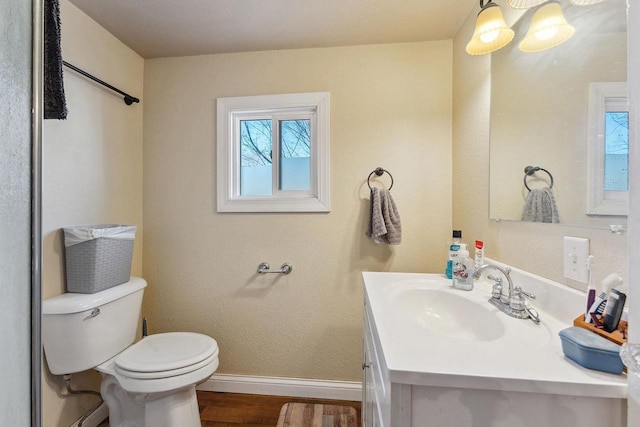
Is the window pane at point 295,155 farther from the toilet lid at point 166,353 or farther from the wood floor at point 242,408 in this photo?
the wood floor at point 242,408

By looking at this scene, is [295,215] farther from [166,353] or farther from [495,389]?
[495,389]

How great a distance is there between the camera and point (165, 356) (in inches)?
44.7

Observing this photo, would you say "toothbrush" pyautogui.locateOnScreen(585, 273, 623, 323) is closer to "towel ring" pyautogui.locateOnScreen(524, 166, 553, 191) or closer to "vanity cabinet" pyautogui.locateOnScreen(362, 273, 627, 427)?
"vanity cabinet" pyautogui.locateOnScreen(362, 273, 627, 427)

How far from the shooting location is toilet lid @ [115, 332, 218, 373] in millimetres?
1059

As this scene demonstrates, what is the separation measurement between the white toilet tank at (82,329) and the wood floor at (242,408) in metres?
0.55

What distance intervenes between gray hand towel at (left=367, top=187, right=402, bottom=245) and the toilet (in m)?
1.03

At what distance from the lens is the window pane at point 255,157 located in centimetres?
165

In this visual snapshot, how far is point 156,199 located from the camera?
1613mm

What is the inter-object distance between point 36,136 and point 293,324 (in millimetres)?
1396

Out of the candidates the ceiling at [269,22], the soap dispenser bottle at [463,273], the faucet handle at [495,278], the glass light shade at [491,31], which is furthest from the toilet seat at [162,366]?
the glass light shade at [491,31]

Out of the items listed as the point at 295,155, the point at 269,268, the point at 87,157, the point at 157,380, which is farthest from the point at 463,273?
the point at 87,157

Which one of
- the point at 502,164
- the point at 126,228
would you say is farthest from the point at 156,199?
the point at 502,164

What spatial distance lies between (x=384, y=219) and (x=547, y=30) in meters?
0.95

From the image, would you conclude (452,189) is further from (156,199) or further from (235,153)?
(156,199)
